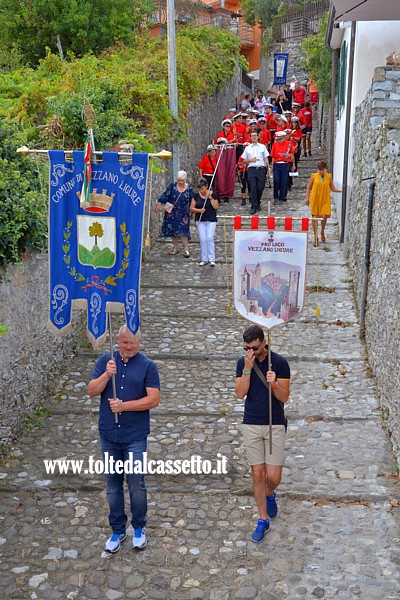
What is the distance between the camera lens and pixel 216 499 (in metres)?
6.09

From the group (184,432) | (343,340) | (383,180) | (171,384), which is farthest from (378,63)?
(184,432)

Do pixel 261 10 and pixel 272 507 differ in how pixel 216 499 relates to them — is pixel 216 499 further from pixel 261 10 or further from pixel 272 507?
pixel 261 10

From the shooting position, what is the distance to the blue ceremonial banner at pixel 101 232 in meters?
5.87

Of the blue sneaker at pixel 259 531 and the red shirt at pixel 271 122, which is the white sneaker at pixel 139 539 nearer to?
the blue sneaker at pixel 259 531

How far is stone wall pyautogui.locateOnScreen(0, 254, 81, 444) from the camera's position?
6.94 metres

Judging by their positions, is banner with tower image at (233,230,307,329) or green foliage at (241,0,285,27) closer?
banner with tower image at (233,230,307,329)

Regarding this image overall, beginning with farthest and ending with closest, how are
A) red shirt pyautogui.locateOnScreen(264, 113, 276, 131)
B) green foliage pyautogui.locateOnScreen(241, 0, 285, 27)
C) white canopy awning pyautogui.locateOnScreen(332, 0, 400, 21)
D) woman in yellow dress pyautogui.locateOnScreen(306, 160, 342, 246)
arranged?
green foliage pyautogui.locateOnScreen(241, 0, 285, 27) → red shirt pyautogui.locateOnScreen(264, 113, 276, 131) → woman in yellow dress pyautogui.locateOnScreen(306, 160, 342, 246) → white canopy awning pyautogui.locateOnScreen(332, 0, 400, 21)

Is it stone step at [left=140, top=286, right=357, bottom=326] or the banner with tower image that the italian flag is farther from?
stone step at [left=140, top=286, right=357, bottom=326]

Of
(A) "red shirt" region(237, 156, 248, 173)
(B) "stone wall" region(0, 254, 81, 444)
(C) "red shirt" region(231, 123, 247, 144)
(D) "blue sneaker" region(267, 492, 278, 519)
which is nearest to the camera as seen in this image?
(D) "blue sneaker" region(267, 492, 278, 519)

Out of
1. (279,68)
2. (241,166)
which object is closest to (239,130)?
(241,166)

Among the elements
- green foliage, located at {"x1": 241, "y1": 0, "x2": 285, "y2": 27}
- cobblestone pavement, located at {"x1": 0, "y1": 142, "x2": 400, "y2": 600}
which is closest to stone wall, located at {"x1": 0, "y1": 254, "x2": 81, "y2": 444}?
cobblestone pavement, located at {"x1": 0, "y1": 142, "x2": 400, "y2": 600}

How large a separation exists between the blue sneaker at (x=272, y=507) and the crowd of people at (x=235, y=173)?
6.52 meters

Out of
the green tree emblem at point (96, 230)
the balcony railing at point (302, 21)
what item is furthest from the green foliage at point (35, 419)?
the balcony railing at point (302, 21)

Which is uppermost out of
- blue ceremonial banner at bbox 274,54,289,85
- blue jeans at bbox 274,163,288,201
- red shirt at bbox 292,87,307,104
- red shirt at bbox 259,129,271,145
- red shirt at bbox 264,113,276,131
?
blue ceremonial banner at bbox 274,54,289,85
